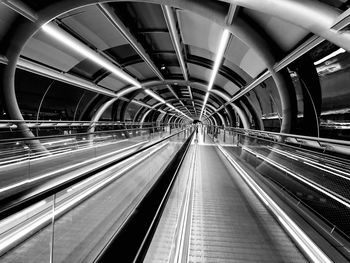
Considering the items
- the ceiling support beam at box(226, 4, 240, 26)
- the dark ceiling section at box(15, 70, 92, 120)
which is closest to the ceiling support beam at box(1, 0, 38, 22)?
the ceiling support beam at box(226, 4, 240, 26)

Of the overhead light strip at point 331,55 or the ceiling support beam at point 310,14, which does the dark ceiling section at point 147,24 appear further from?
the overhead light strip at point 331,55

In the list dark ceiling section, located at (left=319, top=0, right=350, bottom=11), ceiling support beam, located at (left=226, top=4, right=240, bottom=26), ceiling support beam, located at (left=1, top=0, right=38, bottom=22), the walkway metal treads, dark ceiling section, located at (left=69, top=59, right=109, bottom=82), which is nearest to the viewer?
the walkway metal treads

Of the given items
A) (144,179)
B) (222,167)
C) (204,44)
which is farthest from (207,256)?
(204,44)

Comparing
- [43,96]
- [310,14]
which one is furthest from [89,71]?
[310,14]

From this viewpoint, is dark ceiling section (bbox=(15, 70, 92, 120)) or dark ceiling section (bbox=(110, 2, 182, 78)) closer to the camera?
dark ceiling section (bbox=(110, 2, 182, 78))

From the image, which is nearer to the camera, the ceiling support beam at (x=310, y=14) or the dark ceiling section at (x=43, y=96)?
the ceiling support beam at (x=310, y=14)

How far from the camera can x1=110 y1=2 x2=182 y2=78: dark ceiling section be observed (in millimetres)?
4996

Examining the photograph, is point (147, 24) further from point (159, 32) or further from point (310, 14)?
point (310, 14)

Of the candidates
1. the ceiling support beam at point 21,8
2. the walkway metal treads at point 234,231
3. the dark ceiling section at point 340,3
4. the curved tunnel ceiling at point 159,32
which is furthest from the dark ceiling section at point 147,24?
the walkway metal treads at point 234,231

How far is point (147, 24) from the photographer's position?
571 centimetres

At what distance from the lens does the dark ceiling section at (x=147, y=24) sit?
5.00m

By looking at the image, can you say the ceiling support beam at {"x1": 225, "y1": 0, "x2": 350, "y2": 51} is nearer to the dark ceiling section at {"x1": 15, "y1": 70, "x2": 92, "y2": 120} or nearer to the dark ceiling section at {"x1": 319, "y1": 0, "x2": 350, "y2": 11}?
the dark ceiling section at {"x1": 319, "y1": 0, "x2": 350, "y2": 11}

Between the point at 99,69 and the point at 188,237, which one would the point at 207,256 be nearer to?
the point at 188,237

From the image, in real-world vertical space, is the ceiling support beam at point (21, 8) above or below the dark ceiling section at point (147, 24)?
below
